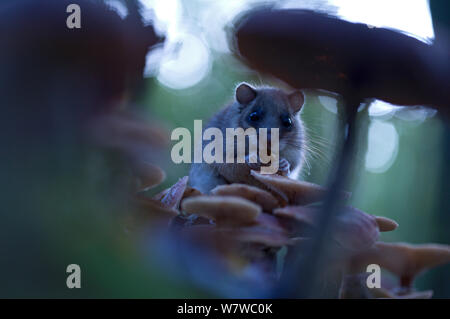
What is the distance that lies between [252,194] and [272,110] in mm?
494

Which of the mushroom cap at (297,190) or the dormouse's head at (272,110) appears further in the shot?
the dormouse's head at (272,110)

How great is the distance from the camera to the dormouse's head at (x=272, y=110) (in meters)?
0.89

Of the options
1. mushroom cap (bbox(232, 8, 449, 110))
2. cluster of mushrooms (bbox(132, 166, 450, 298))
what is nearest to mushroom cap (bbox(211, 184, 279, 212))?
cluster of mushrooms (bbox(132, 166, 450, 298))

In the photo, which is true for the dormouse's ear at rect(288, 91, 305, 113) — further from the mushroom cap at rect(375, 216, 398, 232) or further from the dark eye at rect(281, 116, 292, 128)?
the mushroom cap at rect(375, 216, 398, 232)

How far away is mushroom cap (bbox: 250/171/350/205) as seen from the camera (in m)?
0.47

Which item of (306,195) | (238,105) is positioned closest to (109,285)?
(306,195)

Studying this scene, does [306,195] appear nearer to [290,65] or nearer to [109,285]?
[290,65]

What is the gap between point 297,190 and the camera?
482mm

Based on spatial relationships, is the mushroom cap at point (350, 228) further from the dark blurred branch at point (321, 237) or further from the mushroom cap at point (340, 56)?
the mushroom cap at point (340, 56)

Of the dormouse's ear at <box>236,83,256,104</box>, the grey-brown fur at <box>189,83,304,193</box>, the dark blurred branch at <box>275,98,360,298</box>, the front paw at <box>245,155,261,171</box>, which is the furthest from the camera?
the dormouse's ear at <box>236,83,256,104</box>

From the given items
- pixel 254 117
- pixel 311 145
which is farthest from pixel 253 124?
pixel 311 145

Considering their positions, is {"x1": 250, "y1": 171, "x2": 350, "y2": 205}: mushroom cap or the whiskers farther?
the whiskers

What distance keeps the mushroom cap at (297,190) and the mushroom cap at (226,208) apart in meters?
0.07

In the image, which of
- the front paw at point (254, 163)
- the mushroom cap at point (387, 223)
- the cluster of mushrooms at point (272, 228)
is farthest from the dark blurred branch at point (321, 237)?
the front paw at point (254, 163)
